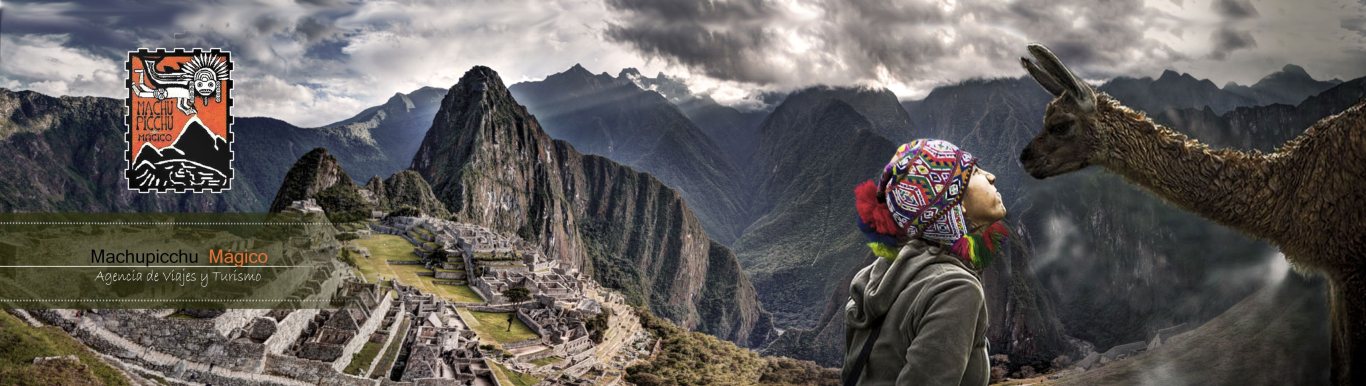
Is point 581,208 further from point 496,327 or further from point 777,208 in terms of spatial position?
point 496,327

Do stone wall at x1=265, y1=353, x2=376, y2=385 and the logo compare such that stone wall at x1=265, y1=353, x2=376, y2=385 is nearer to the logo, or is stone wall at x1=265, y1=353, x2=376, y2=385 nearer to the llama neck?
the logo

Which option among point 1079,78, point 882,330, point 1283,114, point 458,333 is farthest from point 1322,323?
point 458,333

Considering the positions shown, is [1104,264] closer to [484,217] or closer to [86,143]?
[484,217]

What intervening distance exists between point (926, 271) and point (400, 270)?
37.2 metres

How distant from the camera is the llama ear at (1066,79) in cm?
369

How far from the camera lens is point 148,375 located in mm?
11336

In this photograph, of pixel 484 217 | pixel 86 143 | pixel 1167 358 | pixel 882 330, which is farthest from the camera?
pixel 86 143

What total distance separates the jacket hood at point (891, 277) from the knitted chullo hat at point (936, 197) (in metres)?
0.06

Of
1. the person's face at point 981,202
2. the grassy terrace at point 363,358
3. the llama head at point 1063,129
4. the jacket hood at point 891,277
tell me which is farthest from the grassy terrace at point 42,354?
the llama head at point 1063,129

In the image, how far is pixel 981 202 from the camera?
2621 mm

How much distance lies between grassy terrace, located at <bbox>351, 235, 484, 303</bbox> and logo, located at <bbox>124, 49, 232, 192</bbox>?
14.2 meters

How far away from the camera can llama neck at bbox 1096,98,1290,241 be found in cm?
408

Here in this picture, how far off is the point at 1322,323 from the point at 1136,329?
1899cm

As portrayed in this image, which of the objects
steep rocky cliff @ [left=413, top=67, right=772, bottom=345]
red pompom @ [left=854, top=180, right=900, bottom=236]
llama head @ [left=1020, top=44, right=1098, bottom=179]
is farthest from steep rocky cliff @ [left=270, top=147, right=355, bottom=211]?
red pompom @ [left=854, top=180, right=900, bottom=236]
